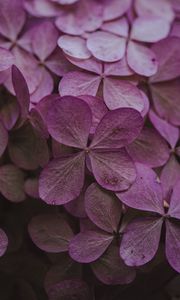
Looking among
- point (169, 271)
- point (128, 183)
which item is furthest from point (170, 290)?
point (128, 183)

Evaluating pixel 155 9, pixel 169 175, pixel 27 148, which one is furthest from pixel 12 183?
pixel 155 9

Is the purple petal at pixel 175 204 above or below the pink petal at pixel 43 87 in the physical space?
below

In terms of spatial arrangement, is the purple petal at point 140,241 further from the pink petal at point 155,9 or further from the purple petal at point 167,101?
the pink petal at point 155,9

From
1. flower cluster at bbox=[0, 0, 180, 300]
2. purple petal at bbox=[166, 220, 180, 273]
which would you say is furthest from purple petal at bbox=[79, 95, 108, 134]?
purple petal at bbox=[166, 220, 180, 273]

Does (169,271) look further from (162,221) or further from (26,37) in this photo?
(26,37)

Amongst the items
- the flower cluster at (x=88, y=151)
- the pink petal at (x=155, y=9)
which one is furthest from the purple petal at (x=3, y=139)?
the pink petal at (x=155, y=9)
